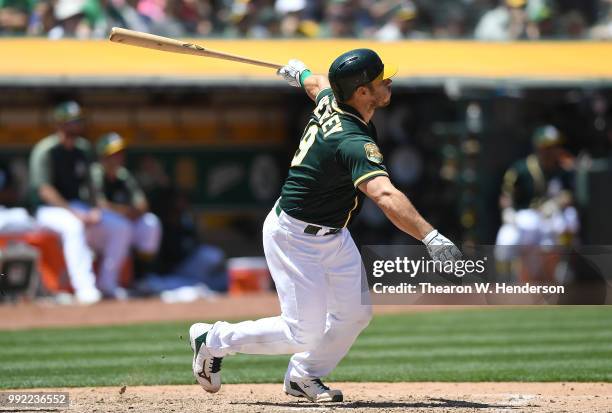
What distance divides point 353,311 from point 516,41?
876 centimetres

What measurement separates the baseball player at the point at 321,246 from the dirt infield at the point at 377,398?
→ 0.23 m

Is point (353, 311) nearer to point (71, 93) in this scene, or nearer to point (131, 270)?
point (131, 270)

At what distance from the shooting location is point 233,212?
14.4 metres

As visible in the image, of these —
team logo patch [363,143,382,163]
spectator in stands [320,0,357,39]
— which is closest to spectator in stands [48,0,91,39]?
spectator in stands [320,0,357,39]

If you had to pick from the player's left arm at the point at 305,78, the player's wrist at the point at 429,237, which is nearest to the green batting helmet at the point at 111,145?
the player's left arm at the point at 305,78

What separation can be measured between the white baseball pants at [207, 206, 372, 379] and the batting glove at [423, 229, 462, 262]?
771mm

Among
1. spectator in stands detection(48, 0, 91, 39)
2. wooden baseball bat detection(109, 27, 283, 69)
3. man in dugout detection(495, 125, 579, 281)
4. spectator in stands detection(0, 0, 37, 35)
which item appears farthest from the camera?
man in dugout detection(495, 125, 579, 281)

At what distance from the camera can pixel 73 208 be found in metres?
11.9

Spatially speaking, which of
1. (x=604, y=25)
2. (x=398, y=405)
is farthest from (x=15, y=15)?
(x=398, y=405)

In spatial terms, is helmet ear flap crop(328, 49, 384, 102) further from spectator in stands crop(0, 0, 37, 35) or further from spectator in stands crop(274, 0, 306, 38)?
spectator in stands crop(274, 0, 306, 38)

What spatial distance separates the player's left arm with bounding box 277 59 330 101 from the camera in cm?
643

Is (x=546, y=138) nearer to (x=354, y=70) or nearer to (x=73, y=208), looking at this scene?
(x=73, y=208)

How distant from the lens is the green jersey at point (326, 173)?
5.61m

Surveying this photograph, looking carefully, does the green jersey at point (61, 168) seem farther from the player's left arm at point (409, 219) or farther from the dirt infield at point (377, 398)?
the player's left arm at point (409, 219)
